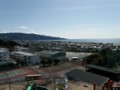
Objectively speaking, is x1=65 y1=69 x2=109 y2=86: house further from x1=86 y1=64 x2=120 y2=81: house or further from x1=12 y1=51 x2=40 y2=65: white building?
x1=12 y1=51 x2=40 y2=65: white building

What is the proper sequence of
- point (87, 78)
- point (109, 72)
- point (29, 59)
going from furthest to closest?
point (29, 59), point (109, 72), point (87, 78)

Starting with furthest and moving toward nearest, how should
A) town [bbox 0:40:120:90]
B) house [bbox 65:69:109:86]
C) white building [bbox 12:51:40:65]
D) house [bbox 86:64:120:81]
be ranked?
white building [bbox 12:51:40:65] < house [bbox 86:64:120:81] < house [bbox 65:69:109:86] < town [bbox 0:40:120:90]

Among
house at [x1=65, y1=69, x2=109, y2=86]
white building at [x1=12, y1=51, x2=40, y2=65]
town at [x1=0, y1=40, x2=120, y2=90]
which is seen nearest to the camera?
town at [x1=0, y1=40, x2=120, y2=90]

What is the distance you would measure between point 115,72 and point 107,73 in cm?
156

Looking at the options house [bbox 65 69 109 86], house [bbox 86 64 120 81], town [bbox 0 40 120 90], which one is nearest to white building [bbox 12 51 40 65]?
town [bbox 0 40 120 90]

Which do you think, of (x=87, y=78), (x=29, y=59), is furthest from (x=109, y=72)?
(x=29, y=59)

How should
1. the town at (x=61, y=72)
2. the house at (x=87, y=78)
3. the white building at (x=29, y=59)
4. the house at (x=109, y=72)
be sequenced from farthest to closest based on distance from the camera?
the white building at (x=29, y=59), the house at (x=109, y=72), the house at (x=87, y=78), the town at (x=61, y=72)

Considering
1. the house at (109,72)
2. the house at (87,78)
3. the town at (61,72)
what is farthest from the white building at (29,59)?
the house at (87,78)

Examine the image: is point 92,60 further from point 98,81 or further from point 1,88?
point 1,88

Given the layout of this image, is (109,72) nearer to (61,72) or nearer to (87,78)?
(87,78)

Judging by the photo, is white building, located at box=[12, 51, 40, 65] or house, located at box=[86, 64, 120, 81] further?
white building, located at box=[12, 51, 40, 65]

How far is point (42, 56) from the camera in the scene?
182ft

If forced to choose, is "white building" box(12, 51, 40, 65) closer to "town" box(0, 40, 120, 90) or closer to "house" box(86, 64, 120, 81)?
"town" box(0, 40, 120, 90)

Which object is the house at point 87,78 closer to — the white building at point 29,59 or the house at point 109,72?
the house at point 109,72
